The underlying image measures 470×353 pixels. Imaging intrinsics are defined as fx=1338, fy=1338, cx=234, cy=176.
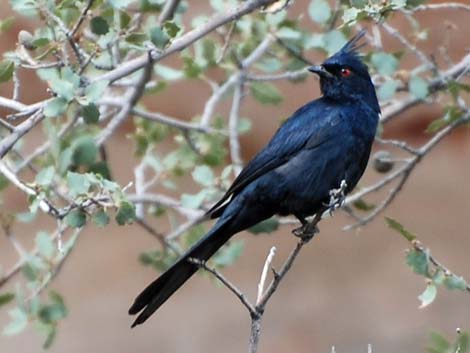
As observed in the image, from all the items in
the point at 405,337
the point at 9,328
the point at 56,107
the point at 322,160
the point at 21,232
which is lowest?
the point at 405,337

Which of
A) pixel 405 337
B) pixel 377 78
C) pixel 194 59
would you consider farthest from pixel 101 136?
pixel 405 337

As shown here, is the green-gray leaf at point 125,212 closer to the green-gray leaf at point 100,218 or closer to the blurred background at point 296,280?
the green-gray leaf at point 100,218

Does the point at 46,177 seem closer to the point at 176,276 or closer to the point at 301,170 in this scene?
the point at 176,276

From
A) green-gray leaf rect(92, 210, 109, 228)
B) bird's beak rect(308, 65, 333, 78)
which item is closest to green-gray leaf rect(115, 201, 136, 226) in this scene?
green-gray leaf rect(92, 210, 109, 228)

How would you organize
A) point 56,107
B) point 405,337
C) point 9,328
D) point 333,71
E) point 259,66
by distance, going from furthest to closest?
point 405,337
point 259,66
point 333,71
point 9,328
point 56,107

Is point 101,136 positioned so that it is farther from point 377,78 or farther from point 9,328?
point 377,78

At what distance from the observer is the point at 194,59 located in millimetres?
5008

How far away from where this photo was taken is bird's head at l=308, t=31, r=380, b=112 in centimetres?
466

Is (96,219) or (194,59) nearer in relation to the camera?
(96,219)

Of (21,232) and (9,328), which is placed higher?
(9,328)

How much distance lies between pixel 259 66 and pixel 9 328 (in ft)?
4.82

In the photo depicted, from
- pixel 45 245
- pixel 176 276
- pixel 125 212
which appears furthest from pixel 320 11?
pixel 125 212

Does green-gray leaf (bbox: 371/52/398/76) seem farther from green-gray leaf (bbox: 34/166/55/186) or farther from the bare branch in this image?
green-gray leaf (bbox: 34/166/55/186)

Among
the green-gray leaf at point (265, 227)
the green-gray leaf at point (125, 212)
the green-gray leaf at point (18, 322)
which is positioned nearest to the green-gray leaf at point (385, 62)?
the green-gray leaf at point (265, 227)
